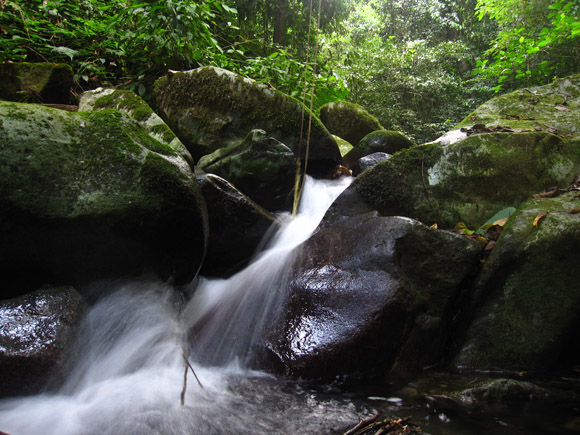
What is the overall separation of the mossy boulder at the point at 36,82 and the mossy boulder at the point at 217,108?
4.20 feet

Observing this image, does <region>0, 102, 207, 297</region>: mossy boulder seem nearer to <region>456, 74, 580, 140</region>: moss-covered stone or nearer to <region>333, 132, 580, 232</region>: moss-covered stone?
<region>333, 132, 580, 232</region>: moss-covered stone

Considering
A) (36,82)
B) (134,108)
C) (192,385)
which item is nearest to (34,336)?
(192,385)

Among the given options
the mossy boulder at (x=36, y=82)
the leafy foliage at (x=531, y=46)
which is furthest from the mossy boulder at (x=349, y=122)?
the mossy boulder at (x=36, y=82)

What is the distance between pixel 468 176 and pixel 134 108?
4.14 metres

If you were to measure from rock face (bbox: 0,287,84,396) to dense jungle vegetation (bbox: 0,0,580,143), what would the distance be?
3119mm

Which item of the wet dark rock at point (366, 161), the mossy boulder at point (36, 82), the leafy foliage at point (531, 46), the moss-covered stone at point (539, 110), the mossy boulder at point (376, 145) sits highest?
the leafy foliage at point (531, 46)

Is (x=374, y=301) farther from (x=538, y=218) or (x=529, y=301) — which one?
(x=538, y=218)

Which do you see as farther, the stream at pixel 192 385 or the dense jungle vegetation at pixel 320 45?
the dense jungle vegetation at pixel 320 45

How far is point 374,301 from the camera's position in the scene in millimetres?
2459

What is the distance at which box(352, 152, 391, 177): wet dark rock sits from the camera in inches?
254

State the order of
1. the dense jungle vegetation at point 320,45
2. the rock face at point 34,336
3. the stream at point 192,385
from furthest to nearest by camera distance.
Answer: the dense jungle vegetation at point 320,45 < the rock face at point 34,336 < the stream at point 192,385

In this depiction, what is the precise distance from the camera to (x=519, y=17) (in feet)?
31.1

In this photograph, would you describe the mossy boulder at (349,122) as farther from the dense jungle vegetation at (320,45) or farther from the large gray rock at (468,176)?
the large gray rock at (468,176)

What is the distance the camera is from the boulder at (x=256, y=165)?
4.42 m
